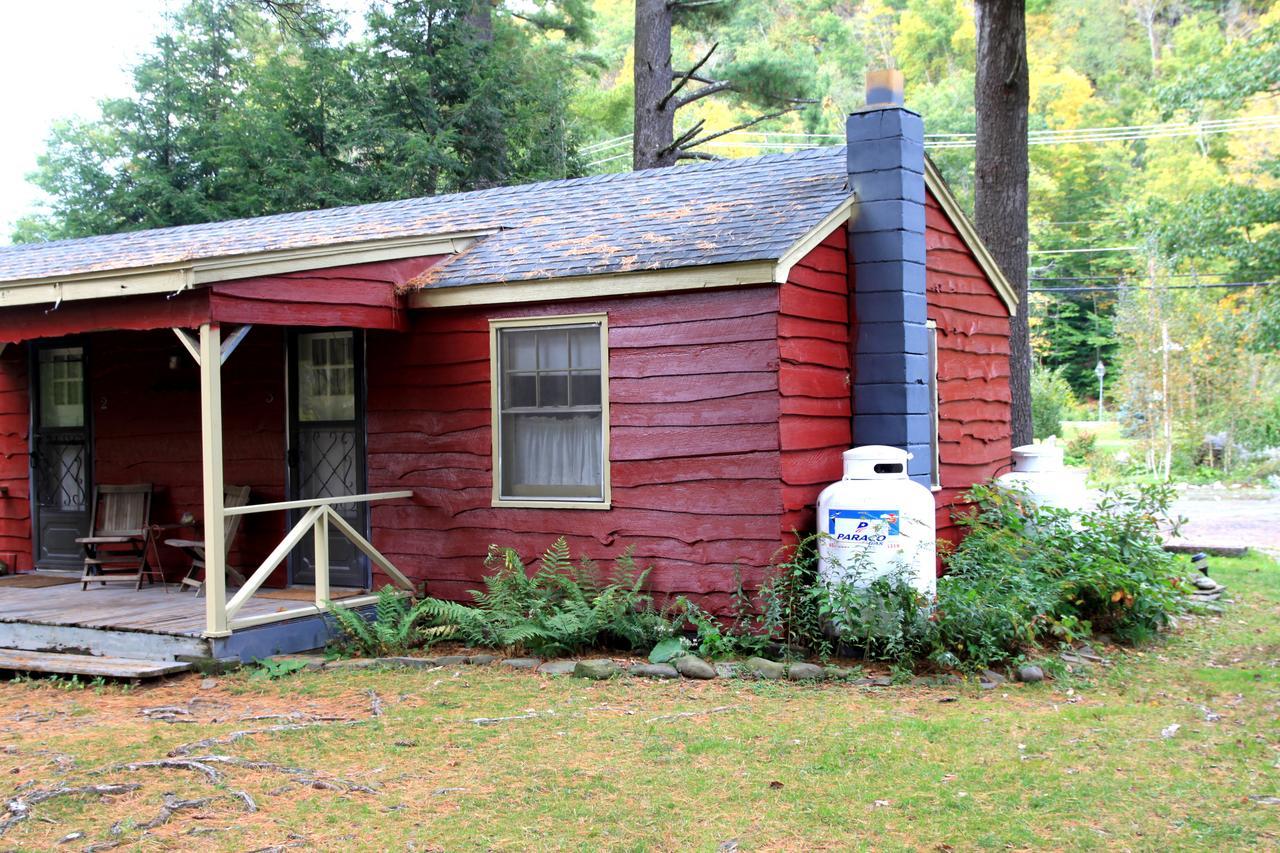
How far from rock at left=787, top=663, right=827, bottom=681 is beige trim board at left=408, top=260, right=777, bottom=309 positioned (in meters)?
2.47

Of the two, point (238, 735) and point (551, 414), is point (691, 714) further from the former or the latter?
point (551, 414)

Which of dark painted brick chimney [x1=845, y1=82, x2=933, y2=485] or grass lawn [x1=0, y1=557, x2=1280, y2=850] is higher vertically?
dark painted brick chimney [x1=845, y1=82, x2=933, y2=485]

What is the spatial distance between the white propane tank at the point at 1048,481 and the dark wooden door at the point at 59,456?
8.35 metres

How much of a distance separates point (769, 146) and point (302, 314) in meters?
35.8

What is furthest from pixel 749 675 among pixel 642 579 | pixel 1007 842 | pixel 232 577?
pixel 232 577

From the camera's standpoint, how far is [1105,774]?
532 cm

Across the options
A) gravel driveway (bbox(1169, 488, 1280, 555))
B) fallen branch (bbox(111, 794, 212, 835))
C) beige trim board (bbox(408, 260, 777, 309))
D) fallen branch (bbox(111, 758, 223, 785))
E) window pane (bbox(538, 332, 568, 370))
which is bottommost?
fallen branch (bbox(111, 794, 212, 835))

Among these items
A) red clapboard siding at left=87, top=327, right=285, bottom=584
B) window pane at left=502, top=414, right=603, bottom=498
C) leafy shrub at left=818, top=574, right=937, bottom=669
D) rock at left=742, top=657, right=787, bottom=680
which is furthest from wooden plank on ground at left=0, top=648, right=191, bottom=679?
leafy shrub at left=818, top=574, right=937, bottom=669

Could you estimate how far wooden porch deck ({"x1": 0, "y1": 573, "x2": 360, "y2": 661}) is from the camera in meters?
7.82

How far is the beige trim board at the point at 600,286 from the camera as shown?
25.6 ft

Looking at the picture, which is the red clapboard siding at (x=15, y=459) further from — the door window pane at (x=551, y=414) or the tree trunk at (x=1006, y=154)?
the tree trunk at (x=1006, y=154)

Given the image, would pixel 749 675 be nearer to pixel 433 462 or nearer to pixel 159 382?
pixel 433 462

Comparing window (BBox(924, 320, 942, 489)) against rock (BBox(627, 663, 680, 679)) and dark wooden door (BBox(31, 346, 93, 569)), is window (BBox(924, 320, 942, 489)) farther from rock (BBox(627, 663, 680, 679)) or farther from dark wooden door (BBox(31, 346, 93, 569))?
dark wooden door (BBox(31, 346, 93, 569))

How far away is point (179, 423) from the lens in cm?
1041
